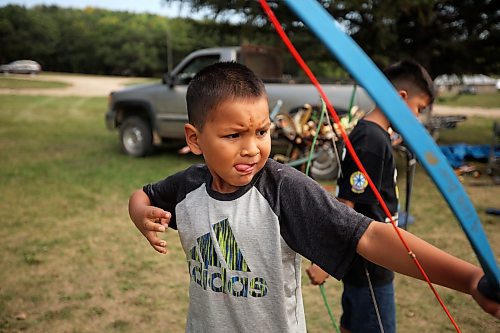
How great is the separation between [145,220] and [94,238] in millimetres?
3830

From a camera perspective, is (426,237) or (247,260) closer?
(247,260)

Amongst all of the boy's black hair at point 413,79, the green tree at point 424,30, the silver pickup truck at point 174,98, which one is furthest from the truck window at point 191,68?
the boy's black hair at point 413,79

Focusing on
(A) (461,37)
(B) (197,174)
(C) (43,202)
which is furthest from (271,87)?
(B) (197,174)

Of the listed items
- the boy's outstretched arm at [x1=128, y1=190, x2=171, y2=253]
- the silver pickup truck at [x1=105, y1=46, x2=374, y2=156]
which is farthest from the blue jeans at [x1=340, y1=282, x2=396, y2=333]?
the silver pickup truck at [x1=105, y1=46, x2=374, y2=156]

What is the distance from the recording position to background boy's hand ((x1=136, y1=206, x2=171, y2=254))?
1446 millimetres

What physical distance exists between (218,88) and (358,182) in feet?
3.31

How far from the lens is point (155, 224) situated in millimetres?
1483

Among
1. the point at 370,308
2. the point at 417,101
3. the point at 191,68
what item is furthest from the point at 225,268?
the point at 191,68

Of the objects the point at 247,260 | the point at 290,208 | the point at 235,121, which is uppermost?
the point at 235,121

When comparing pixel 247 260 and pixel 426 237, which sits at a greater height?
pixel 247 260

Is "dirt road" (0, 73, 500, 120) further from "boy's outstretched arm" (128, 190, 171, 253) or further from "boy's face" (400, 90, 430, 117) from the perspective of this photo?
"boy's outstretched arm" (128, 190, 171, 253)

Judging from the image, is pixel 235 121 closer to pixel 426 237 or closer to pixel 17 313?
pixel 17 313

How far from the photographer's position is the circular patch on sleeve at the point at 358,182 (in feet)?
6.87

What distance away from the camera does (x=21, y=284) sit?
402 centimetres
